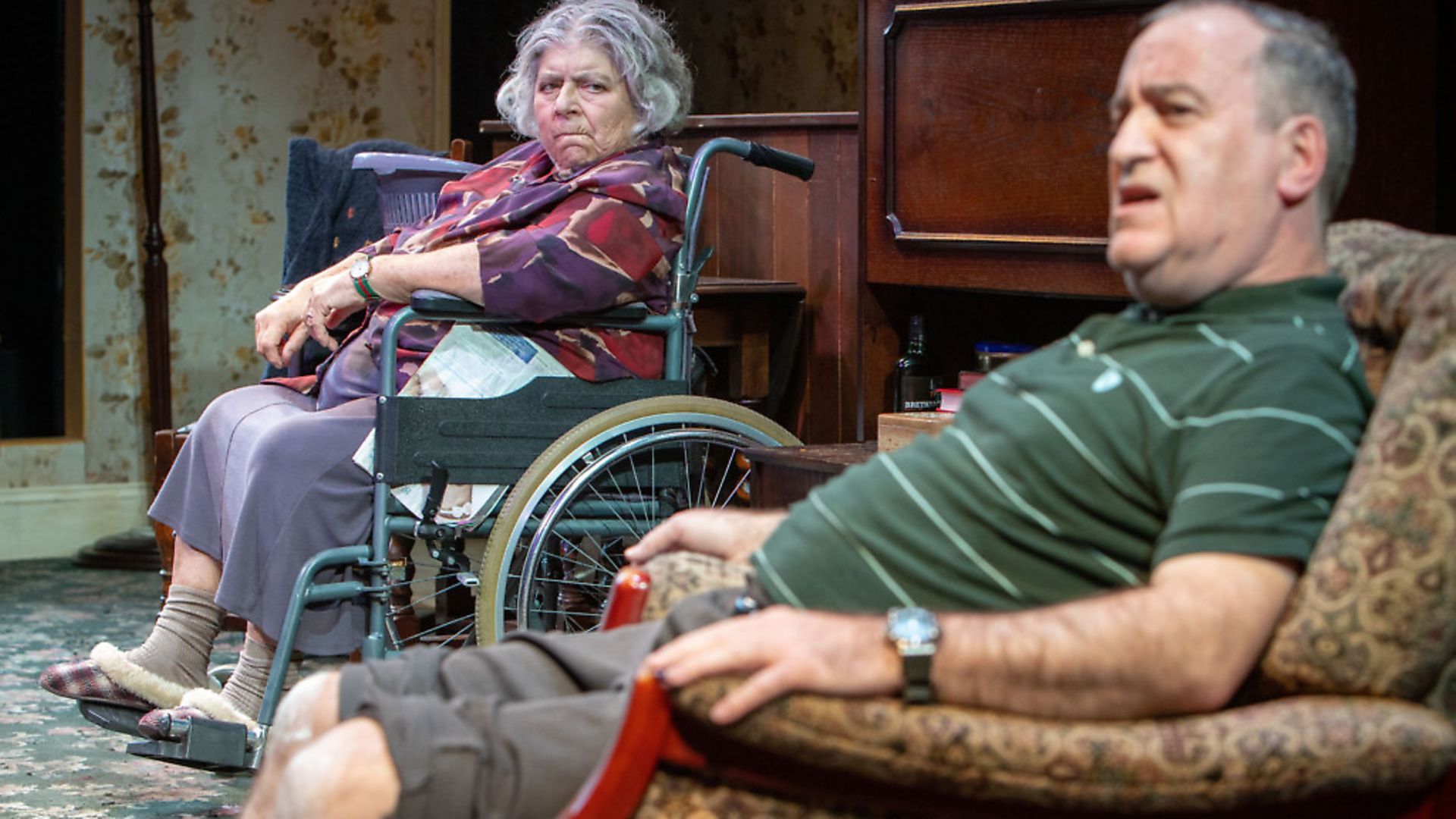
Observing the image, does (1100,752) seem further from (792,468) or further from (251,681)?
(251,681)

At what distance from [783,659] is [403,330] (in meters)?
1.71

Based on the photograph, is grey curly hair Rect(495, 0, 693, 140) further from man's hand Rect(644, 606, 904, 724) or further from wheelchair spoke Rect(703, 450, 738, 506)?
man's hand Rect(644, 606, 904, 724)

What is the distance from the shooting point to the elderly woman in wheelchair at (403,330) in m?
2.57

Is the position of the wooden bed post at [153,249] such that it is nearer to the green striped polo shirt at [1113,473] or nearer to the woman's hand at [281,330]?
the woman's hand at [281,330]

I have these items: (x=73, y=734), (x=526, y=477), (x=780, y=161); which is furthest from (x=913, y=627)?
(x=73, y=734)

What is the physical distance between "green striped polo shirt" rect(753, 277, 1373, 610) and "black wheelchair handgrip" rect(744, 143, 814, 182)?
139cm

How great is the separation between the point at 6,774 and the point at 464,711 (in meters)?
1.67

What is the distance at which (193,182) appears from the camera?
4.97m

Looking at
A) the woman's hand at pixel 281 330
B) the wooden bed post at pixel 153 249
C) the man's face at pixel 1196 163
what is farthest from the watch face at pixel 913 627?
the wooden bed post at pixel 153 249

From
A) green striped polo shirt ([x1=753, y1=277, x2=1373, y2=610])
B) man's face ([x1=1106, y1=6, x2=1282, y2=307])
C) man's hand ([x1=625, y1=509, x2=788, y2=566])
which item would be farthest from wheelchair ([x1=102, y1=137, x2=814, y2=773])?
man's face ([x1=1106, y1=6, x2=1282, y2=307])

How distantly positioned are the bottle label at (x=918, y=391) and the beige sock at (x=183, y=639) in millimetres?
1110

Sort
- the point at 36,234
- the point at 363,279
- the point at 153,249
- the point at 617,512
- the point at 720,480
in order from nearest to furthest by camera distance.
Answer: the point at 617,512, the point at 363,279, the point at 720,480, the point at 153,249, the point at 36,234

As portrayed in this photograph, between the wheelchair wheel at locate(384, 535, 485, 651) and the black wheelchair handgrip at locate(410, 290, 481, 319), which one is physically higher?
the black wheelchair handgrip at locate(410, 290, 481, 319)

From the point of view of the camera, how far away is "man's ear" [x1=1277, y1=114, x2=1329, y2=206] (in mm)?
1345
